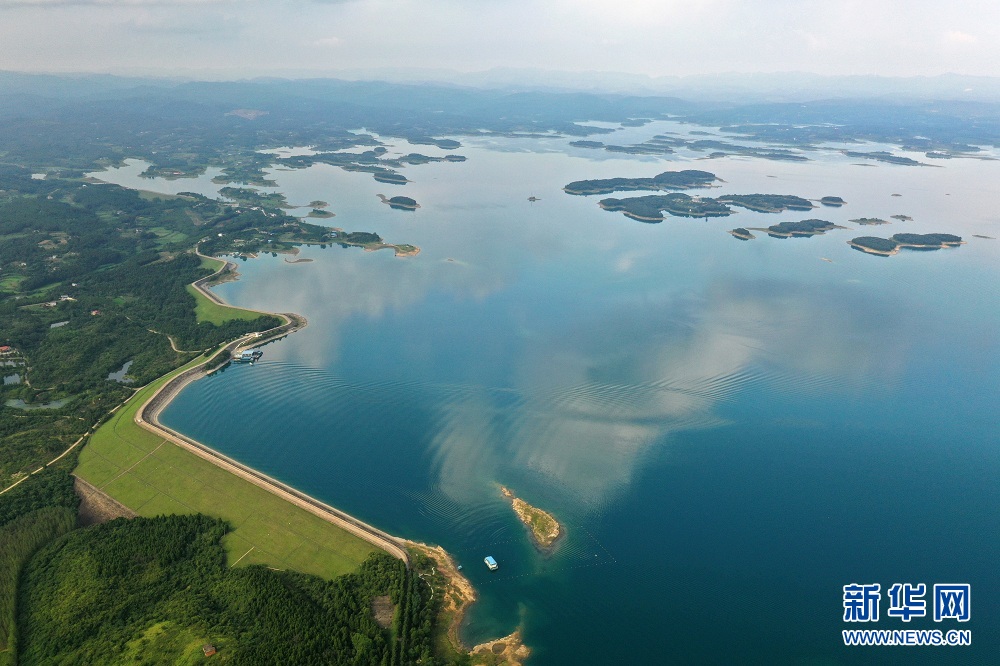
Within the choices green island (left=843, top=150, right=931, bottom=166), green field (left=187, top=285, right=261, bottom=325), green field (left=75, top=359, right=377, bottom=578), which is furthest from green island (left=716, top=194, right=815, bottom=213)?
green field (left=75, top=359, right=377, bottom=578)

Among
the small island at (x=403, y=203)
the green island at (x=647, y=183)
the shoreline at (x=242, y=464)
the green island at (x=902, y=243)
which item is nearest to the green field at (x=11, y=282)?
the shoreline at (x=242, y=464)

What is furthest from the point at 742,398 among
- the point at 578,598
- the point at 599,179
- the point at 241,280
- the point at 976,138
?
the point at 976,138

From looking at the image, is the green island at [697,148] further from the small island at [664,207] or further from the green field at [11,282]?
the green field at [11,282]

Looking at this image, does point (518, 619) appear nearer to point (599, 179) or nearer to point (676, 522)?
point (676, 522)

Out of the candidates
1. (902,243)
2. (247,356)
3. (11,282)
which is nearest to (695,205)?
(902,243)

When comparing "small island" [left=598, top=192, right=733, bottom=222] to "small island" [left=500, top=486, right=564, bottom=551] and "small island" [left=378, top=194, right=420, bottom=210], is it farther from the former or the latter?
"small island" [left=500, top=486, right=564, bottom=551]
